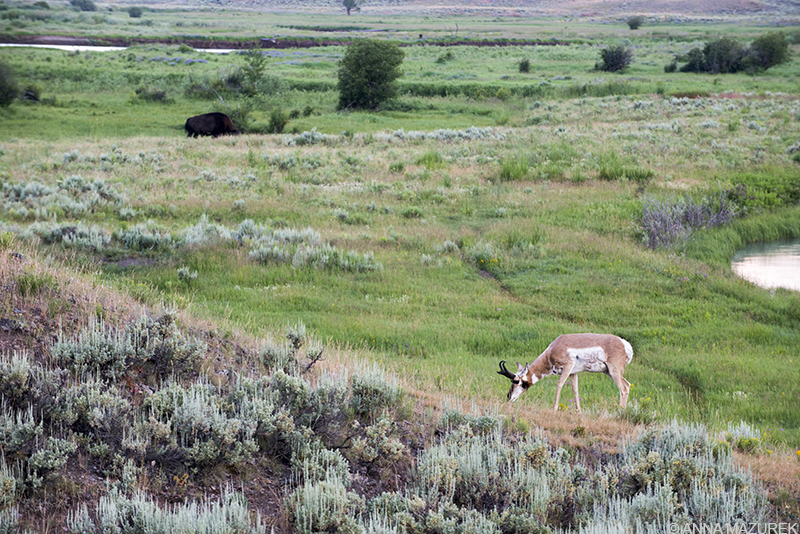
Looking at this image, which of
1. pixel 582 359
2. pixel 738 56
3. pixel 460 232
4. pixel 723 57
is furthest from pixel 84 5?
pixel 582 359

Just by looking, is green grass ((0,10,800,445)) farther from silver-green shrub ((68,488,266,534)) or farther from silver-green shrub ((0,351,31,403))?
silver-green shrub ((0,351,31,403))

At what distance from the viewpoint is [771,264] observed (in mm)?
15164

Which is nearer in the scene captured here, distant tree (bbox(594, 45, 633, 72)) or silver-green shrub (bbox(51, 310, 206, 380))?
silver-green shrub (bbox(51, 310, 206, 380))

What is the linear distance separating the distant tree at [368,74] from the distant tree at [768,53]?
33.1 m

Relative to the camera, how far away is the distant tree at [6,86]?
1264 inches

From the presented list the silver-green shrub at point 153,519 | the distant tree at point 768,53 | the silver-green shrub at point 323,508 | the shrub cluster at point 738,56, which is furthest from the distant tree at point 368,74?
the silver-green shrub at point 153,519

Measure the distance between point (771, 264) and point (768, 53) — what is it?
4699cm

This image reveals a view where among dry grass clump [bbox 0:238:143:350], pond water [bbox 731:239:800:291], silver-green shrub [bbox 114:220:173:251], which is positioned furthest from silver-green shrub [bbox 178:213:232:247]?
pond water [bbox 731:239:800:291]

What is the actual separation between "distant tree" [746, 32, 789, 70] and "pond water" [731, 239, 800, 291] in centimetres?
4364

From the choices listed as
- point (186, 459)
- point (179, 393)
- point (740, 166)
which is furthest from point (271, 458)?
point (740, 166)

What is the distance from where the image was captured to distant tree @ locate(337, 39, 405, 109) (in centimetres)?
3828

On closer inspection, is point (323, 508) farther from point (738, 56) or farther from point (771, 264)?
point (738, 56)

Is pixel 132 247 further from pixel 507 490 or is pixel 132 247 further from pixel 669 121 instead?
pixel 669 121

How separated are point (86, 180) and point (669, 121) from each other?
26.9 meters
